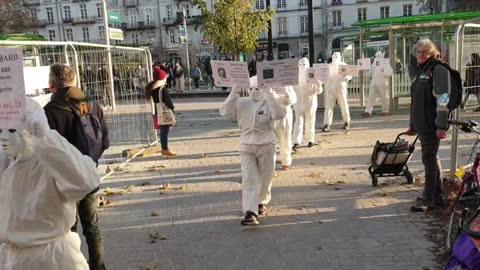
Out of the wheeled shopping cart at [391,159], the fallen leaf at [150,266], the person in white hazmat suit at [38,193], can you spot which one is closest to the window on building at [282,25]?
the wheeled shopping cart at [391,159]

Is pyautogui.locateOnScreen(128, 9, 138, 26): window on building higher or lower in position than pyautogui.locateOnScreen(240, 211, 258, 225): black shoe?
higher

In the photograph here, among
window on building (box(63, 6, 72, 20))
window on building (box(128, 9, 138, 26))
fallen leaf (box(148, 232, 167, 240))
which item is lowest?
fallen leaf (box(148, 232, 167, 240))

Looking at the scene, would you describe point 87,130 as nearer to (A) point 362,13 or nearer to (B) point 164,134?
(B) point 164,134

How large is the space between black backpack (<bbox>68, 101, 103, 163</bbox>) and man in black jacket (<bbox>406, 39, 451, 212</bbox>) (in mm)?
3344

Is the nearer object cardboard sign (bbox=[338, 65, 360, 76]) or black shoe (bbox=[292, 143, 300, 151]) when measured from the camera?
Answer: black shoe (bbox=[292, 143, 300, 151])

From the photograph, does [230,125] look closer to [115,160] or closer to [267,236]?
[115,160]

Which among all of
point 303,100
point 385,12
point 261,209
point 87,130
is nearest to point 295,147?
Answer: point 303,100

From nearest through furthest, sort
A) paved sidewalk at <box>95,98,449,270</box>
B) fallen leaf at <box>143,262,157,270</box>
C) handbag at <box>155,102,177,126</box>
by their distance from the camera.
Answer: fallen leaf at <box>143,262,157,270</box>, paved sidewalk at <box>95,98,449,270</box>, handbag at <box>155,102,177,126</box>

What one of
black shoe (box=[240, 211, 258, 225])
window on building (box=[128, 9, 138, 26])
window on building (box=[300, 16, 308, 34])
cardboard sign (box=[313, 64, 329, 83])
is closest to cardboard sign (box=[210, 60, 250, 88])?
black shoe (box=[240, 211, 258, 225])

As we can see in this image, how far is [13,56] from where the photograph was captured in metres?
3.05

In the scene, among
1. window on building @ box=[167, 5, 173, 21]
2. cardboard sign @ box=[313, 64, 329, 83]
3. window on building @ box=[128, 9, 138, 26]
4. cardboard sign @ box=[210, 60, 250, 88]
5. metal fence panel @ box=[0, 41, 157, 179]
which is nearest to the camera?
cardboard sign @ box=[210, 60, 250, 88]

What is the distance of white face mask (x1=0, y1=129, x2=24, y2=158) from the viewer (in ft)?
8.77

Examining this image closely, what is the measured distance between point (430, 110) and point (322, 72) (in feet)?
16.8

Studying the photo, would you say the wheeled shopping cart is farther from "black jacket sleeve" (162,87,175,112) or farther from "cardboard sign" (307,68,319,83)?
"black jacket sleeve" (162,87,175,112)
